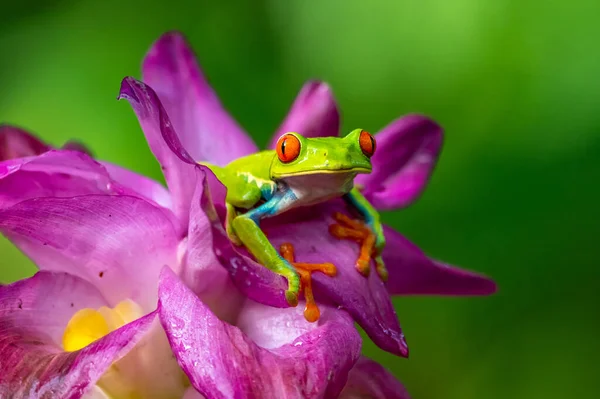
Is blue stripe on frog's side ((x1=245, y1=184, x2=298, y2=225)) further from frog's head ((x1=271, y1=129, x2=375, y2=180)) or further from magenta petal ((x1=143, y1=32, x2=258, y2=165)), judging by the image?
magenta petal ((x1=143, y1=32, x2=258, y2=165))

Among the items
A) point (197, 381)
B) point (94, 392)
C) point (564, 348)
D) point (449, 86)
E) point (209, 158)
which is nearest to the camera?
point (197, 381)

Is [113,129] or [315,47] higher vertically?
[315,47]

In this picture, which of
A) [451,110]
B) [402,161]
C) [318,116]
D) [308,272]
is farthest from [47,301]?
[451,110]

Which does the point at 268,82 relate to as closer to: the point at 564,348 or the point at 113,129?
the point at 113,129

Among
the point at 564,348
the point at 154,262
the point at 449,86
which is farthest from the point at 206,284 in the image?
the point at 449,86

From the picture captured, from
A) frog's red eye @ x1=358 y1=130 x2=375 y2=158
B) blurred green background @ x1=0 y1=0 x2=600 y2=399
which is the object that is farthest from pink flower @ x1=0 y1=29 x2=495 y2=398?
blurred green background @ x1=0 y1=0 x2=600 y2=399

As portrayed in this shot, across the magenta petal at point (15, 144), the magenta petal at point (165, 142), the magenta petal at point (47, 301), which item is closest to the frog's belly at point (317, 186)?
the magenta petal at point (165, 142)
